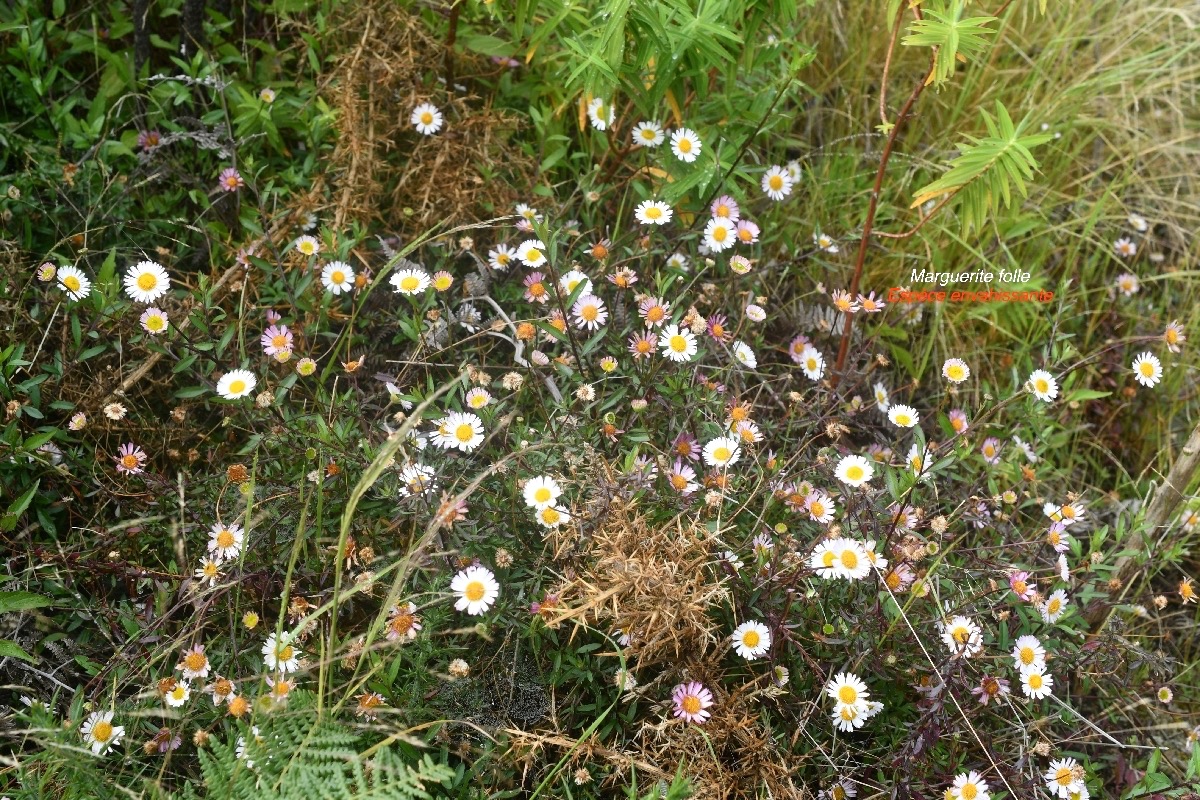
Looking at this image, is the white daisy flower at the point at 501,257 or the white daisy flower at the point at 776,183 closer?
the white daisy flower at the point at 501,257

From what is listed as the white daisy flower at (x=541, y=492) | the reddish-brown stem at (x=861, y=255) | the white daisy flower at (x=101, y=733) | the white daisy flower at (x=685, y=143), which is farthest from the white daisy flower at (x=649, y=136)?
the white daisy flower at (x=101, y=733)

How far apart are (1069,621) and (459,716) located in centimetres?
127

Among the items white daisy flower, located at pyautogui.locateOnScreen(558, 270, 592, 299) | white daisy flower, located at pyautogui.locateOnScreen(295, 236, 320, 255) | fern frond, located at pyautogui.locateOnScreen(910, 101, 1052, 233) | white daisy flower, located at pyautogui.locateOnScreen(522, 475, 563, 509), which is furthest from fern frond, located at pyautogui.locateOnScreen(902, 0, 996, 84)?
white daisy flower, located at pyautogui.locateOnScreen(295, 236, 320, 255)

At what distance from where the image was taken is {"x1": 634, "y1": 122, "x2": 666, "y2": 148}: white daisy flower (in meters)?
2.66

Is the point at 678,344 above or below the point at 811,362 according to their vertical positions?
above

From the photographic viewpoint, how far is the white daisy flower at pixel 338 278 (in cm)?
240

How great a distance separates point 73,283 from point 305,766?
128 cm

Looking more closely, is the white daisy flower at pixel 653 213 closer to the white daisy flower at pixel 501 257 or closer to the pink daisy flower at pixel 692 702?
the white daisy flower at pixel 501 257

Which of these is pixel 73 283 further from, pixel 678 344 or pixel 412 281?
pixel 678 344

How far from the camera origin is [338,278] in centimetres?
241

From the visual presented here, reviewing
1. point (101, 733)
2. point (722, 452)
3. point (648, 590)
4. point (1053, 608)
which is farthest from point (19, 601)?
point (1053, 608)

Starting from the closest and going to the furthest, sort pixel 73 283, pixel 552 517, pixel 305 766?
1. pixel 305 766
2. pixel 552 517
3. pixel 73 283

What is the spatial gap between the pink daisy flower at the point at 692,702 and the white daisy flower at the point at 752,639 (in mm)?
110

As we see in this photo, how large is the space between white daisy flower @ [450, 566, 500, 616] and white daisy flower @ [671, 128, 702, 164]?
123 centimetres
